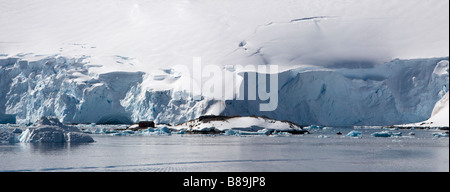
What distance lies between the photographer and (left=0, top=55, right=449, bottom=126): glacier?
6216 cm

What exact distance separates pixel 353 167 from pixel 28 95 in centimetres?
6355

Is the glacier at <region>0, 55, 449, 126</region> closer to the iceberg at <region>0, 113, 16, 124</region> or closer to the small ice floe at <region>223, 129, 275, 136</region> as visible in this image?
the iceberg at <region>0, 113, 16, 124</region>

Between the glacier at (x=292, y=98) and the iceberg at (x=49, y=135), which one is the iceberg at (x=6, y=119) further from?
the iceberg at (x=49, y=135)

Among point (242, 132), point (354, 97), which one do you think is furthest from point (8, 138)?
point (354, 97)

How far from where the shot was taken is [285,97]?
207 feet

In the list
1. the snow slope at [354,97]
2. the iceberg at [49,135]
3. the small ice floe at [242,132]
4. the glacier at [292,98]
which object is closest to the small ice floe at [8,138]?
→ the iceberg at [49,135]

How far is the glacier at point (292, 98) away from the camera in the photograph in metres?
62.2

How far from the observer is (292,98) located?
63.2 meters

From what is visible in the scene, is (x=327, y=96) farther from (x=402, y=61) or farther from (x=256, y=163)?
(x=256, y=163)

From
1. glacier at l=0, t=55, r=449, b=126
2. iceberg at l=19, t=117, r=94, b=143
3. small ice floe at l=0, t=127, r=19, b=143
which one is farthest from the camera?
glacier at l=0, t=55, r=449, b=126

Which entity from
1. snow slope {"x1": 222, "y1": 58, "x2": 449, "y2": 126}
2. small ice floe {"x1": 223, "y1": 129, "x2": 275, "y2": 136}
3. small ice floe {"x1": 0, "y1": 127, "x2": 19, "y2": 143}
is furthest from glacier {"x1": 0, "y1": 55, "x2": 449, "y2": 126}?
small ice floe {"x1": 0, "y1": 127, "x2": 19, "y2": 143}

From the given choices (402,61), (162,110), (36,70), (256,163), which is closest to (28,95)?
(36,70)

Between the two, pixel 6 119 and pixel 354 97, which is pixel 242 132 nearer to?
pixel 354 97

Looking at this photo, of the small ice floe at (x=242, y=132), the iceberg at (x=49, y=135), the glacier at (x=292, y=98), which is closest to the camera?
the iceberg at (x=49, y=135)
